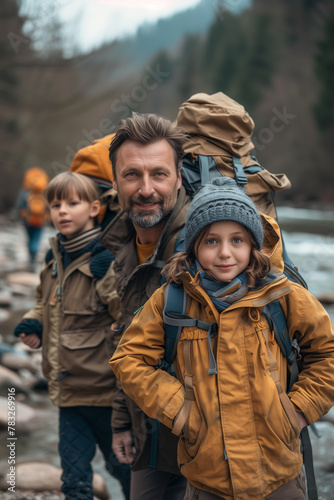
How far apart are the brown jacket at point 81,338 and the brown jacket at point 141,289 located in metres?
0.26

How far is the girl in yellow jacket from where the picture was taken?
1.63 metres

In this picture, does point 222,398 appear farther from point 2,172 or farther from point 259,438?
point 2,172

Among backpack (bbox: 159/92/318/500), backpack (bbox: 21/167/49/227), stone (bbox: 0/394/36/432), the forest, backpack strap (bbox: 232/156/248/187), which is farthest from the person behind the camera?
the forest

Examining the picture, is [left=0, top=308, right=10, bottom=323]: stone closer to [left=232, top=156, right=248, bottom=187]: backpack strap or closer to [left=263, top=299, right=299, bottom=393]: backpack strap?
[left=232, top=156, right=248, bottom=187]: backpack strap

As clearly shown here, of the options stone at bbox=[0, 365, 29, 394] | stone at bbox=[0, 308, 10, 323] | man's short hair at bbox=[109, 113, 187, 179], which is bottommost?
stone at bbox=[0, 365, 29, 394]

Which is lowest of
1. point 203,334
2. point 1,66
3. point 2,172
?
point 203,334

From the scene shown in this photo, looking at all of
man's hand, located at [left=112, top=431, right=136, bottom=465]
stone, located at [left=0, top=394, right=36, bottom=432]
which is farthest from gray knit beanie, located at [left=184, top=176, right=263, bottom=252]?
stone, located at [left=0, top=394, right=36, bottom=432]

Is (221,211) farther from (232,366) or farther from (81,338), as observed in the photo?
(81,338)

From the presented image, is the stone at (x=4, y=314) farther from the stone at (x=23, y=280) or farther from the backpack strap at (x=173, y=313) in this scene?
the backpack strap at (x=173, y=313)

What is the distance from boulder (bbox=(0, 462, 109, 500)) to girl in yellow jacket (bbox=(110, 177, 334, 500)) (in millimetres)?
1579

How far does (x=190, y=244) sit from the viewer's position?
5.85ft

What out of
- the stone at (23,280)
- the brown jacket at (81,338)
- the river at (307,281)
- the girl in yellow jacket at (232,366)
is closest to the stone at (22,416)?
the river at (307,281)

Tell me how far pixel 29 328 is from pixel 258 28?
54.6m

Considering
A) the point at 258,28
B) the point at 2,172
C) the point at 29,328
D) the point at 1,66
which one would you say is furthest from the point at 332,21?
the point at 29,328
